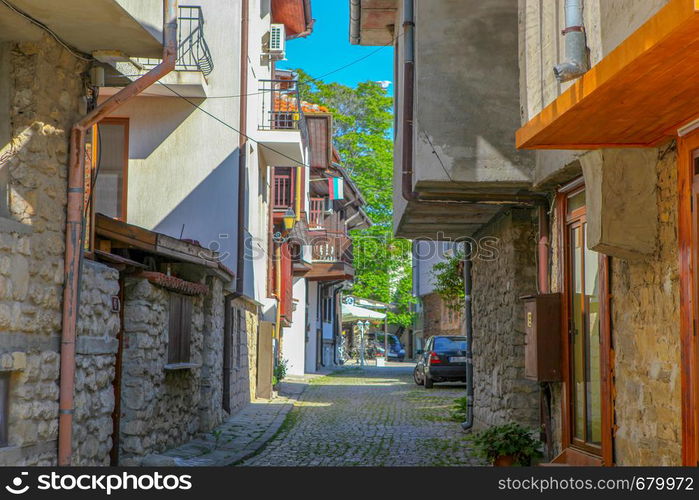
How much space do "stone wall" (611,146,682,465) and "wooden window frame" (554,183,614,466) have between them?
174 millimetres

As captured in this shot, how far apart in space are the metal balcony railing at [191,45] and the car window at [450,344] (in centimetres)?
1148

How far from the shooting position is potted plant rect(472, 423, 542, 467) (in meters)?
9.86

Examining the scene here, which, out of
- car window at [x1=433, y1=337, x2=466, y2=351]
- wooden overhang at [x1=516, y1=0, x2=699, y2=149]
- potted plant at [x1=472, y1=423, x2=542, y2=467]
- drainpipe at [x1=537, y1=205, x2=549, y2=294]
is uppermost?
wooden overhang at [x1=516, y1=0, x2=699, y2=149]

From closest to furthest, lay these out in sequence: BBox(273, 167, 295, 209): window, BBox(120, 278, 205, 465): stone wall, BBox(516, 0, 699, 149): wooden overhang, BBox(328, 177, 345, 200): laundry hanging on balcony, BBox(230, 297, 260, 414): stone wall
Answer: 1. BBox(516, 0, 699, 149): wooden overhang
2. BBox(120, 278, 205, 465): stone wall
3. BBox(230, 297, 260, 414): stone wall
4. BBox(273, 167, 295, 209): window
5. BBox(328, 177, 345, 200): laundry hanging on balcony

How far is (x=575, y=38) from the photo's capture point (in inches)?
296

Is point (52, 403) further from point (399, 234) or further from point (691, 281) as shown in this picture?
point (399, 234)

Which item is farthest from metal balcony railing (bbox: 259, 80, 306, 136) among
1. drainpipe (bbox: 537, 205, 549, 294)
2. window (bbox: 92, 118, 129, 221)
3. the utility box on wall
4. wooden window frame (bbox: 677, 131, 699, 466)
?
wooden window frame (bbox: 677, 131, 699, 466)

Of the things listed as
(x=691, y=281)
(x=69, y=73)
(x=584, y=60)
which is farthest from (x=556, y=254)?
(x=69, y=73)

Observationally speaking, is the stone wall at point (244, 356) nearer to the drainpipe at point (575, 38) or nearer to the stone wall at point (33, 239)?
the stone wall at point (33, 239)

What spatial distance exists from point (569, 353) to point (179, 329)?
486cm

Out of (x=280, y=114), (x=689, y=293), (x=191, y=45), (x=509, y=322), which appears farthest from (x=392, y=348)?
(x=689, y=293)

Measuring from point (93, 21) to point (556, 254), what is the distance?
5.38 meters

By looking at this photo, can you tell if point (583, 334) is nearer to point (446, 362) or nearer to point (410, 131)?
point (410, 131)

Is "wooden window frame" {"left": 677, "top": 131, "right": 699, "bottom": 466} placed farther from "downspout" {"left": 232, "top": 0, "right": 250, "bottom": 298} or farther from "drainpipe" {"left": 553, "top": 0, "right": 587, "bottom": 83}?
"downspout" {"left": 232, "top": 0, "right": 250, "bottom": 298}
